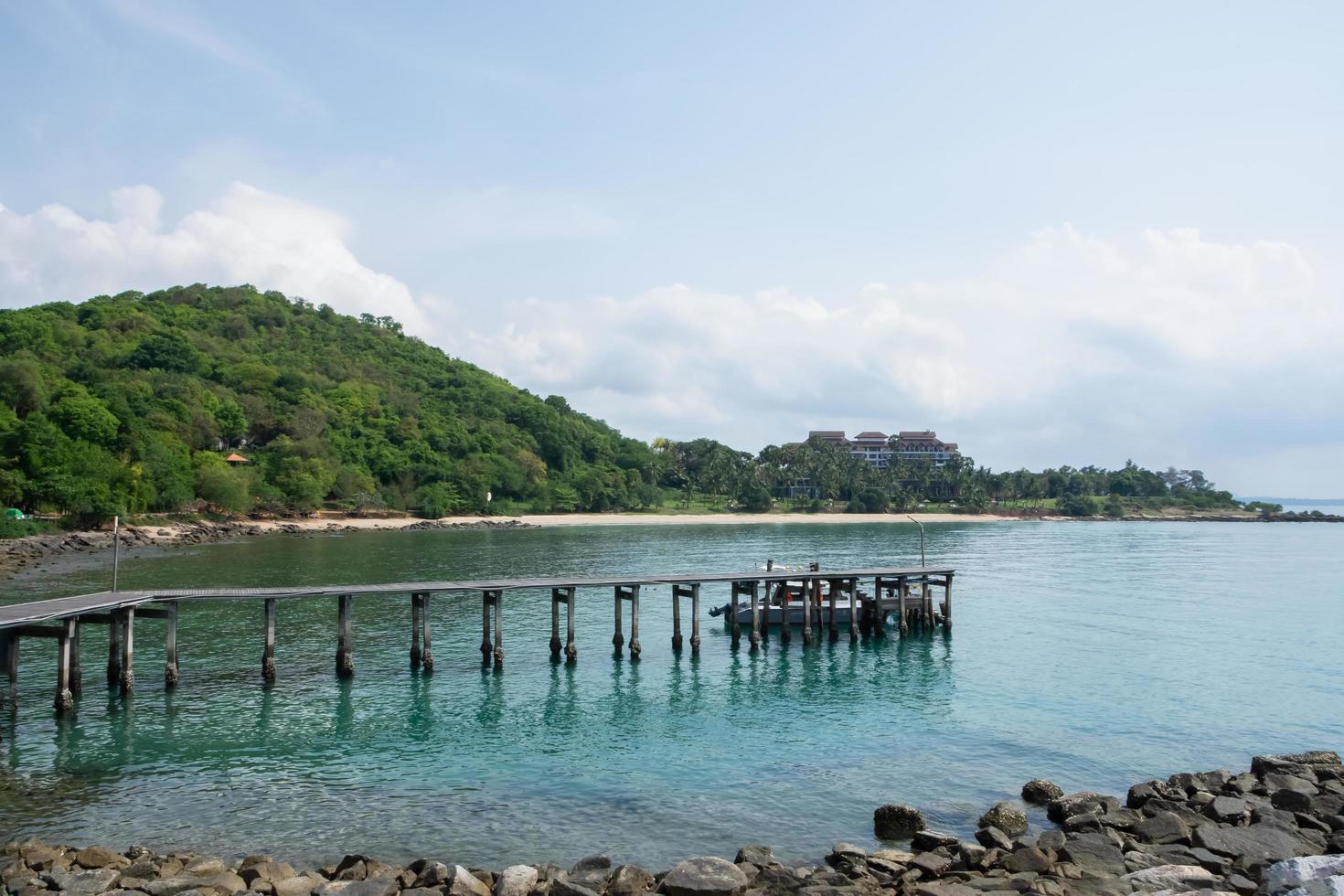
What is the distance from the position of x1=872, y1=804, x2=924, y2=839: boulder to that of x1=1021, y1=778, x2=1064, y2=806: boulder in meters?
3.00

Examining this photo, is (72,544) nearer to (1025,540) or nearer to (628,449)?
(1025,540)

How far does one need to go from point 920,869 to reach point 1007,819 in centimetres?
316

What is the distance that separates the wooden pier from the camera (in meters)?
25.3

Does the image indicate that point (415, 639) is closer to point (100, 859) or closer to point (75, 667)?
point (75, 667)

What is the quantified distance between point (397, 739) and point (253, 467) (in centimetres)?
9797

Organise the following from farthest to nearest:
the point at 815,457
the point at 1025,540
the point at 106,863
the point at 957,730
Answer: the point at 815,457 → the point at 1025,540 → the point at 957,730 → the point at 106,863

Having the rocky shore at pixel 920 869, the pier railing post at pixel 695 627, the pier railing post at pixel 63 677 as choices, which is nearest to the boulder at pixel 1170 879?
the rocky shore at pixel 920 869

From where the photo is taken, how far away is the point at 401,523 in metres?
113

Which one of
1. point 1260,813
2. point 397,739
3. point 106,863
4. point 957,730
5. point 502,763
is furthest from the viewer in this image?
point 957,730

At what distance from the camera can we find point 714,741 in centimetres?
2427

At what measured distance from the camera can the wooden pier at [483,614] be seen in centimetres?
2534

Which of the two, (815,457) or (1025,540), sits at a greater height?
(815,457)

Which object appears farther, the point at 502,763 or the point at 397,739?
the point at 397,739

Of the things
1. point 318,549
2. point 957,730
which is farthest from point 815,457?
point 957,730
